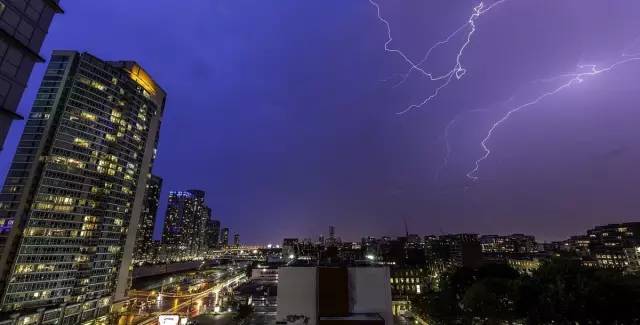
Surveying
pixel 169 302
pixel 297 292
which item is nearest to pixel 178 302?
pixel 169 302

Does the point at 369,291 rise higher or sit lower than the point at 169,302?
higher

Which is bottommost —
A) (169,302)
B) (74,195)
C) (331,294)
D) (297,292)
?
(169,302)

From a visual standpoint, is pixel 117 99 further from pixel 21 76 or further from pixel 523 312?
pixel 523 312

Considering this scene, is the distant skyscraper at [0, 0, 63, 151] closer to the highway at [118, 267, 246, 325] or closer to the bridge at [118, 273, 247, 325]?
the highway at [118, 267, 246, 325]

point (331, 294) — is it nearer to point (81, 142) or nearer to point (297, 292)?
point (297, 292)

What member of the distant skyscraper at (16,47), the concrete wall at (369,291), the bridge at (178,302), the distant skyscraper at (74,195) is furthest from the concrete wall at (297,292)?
the distant skyscraper at (74,195)
